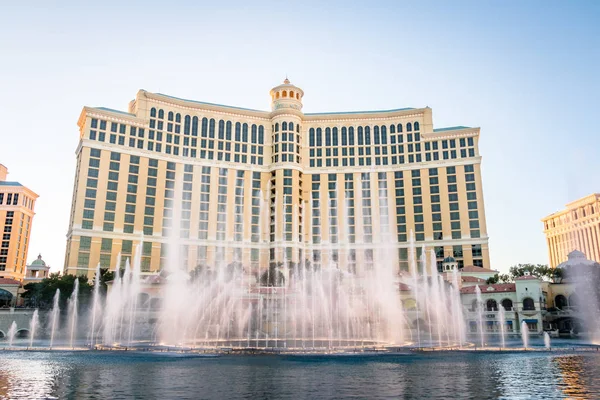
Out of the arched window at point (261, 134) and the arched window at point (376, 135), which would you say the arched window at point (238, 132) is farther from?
the arched window at point (376, 135)

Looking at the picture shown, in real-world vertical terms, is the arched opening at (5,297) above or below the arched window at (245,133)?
below

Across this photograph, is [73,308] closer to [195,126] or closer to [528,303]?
[195,126]

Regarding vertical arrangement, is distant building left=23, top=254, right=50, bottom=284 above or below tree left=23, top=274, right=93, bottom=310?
above

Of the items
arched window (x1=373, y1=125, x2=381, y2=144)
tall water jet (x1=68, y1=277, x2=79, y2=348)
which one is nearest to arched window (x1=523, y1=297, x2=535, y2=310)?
arched window (x1=373, y1=125, x2=381, y2=144)

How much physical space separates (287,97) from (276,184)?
76.5 ft

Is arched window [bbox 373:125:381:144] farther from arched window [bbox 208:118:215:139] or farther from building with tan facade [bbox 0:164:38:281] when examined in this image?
building with tan facade [bbox 0:164:38:281]

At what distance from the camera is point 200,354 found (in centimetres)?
3494

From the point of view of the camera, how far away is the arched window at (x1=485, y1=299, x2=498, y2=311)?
233 feet

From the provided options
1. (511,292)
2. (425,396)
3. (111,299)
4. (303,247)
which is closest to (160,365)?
(425,396)

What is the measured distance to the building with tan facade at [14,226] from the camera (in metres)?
126

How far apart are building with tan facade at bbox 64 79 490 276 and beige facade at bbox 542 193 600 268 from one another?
60.1 meters

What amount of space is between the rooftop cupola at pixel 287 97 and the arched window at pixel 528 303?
68191 mm

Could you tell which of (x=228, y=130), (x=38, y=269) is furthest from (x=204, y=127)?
(x=38, y=269)

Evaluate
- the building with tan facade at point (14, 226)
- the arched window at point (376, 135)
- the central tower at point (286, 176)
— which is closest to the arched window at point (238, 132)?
the central tower at point (286, 176)
